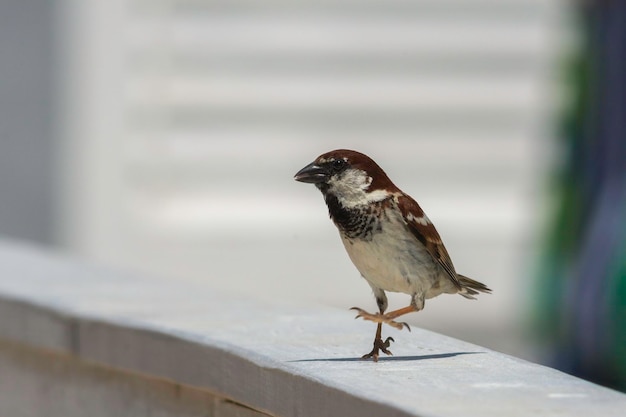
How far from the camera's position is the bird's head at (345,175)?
10.4 feet

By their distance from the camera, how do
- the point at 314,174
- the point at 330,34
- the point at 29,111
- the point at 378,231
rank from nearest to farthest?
the point at 314,174, the point at 378,231, the point at 29,111, the point at 330,34

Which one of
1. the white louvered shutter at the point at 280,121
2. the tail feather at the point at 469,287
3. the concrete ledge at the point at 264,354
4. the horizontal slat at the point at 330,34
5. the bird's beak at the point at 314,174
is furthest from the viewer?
the horizontal slat at the point at 330,34

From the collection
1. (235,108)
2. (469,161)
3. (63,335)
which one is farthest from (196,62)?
(63,335)

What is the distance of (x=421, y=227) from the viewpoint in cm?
332

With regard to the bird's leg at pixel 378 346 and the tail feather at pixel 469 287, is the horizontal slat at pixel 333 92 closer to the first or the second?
the tail feather at pixel 469 287

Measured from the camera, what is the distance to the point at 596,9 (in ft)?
19.0

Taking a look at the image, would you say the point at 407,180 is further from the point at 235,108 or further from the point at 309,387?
the point at 309,387

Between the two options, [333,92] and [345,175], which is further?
[333,92]

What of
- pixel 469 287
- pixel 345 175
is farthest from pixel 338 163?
pixel 469 287

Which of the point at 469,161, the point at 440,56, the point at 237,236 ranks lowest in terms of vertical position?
the point at 237,236

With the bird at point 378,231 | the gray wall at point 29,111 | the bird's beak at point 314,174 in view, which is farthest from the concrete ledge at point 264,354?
the gray wall at point 29,111

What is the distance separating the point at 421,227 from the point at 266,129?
8.70 metres

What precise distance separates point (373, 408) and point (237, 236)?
369 inches

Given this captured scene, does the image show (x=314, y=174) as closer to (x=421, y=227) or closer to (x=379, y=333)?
(x=421, y=227)
